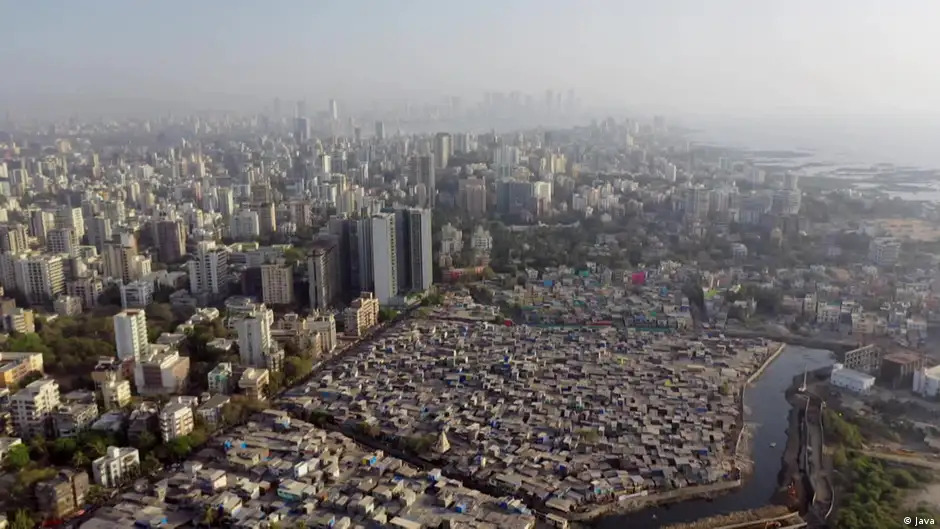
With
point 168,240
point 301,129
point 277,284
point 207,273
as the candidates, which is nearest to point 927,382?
point 277,284

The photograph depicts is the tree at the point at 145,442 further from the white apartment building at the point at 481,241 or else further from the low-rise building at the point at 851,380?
the white apartment building at the point at 481,241

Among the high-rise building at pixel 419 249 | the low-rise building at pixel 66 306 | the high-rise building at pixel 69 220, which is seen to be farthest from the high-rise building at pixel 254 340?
the high-rise building at pixel 69 220

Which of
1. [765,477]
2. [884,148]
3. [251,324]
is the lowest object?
[765,477]

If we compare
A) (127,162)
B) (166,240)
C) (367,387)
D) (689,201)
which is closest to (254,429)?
(367,387)

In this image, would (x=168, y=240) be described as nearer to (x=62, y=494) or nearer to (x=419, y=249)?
(x=419, y=249)

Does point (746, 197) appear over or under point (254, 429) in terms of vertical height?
over

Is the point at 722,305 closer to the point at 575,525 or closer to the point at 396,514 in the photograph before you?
the point at 575,525
